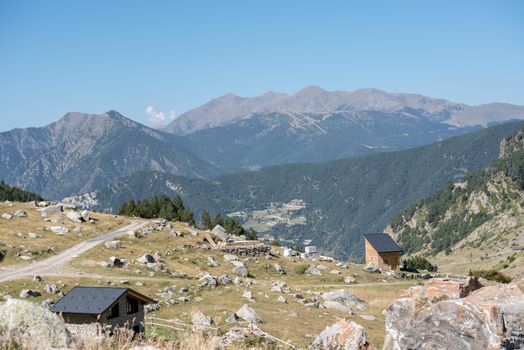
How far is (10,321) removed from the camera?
1238 centimetres

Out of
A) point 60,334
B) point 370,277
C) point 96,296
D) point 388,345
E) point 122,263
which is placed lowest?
point 370,277

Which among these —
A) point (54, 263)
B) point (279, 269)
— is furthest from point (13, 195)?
point (279, 269)

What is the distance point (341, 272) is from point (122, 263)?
30.7 metres

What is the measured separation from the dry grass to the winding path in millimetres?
1292

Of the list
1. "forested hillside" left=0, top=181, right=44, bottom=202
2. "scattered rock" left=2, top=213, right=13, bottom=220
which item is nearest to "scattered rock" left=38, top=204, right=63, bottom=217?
"scattered rock" left=2, top=213, right=13, bottom=220

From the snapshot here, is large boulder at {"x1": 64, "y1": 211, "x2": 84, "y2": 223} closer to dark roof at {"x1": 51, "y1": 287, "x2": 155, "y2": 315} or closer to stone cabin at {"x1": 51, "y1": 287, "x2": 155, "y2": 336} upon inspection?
stone cabin at {"x1": 51, "y1": 287, "x2": 155, "y2": 336}

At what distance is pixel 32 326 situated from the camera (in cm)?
1247

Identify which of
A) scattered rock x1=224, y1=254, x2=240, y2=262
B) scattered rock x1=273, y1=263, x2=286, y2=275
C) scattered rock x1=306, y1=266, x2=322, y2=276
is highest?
scattered rock x1=224, y1=254, x2=240, y2=262

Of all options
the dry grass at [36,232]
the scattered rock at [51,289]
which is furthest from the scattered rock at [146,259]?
the scattered rock at [51,289]

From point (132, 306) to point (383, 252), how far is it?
6193cm

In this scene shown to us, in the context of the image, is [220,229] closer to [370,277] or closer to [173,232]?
[173,232]

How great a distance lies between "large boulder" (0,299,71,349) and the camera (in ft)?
38.1

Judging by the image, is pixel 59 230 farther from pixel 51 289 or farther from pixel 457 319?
pixel 457 319

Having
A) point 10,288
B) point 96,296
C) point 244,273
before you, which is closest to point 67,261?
point 10,288
